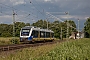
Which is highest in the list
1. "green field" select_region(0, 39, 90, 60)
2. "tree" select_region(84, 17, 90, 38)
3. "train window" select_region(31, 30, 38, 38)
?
"tree" select_region(84, 17, 90, 38)

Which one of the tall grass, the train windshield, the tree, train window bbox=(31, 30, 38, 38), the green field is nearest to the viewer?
the tall grass

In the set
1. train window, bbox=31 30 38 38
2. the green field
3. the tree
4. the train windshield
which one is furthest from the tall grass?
the tree

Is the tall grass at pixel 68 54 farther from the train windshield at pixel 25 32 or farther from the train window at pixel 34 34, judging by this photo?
the train window at pixel 34 34

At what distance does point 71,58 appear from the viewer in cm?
1316

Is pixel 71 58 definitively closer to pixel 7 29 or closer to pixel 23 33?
pixel 23 33

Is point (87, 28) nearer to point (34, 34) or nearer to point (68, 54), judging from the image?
point (34, 34)

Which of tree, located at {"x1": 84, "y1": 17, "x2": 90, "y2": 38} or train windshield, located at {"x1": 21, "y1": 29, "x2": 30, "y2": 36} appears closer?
train windshield, located at {"x1": 21, "y1": 29, "x2": 30, "y2": 36}

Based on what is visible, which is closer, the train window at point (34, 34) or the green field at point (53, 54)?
the green field at point (53, 54)

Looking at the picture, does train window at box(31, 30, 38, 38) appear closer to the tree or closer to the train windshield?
the train windshield

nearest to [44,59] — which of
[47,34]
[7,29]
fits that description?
[47,34]

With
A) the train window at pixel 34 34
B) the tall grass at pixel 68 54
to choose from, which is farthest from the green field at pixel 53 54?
the train window at pixel 34 34

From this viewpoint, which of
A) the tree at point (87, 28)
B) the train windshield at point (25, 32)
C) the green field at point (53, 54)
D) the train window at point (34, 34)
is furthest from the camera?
the tree at point (87, 28)

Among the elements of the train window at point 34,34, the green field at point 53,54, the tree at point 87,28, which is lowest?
the green field at point 53,54

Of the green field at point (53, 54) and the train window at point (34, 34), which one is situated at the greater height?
the train window at point (34, 34)
